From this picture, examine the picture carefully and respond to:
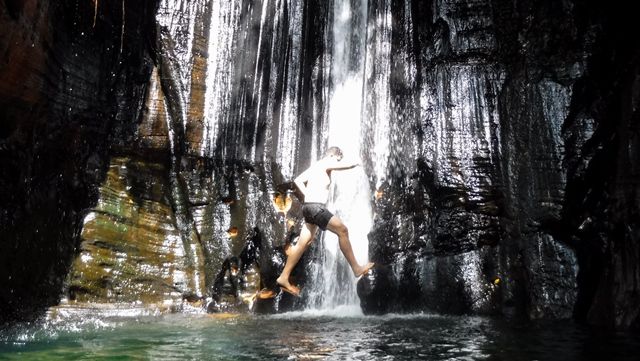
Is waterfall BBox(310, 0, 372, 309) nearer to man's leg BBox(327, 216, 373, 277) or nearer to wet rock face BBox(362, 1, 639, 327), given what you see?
wet rock face BBox(362, 1, 639, 327)

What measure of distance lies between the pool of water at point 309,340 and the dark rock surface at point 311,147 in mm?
1161

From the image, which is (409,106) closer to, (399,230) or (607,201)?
(399,230)

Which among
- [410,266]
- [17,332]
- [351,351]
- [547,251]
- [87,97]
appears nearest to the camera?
[351,351]

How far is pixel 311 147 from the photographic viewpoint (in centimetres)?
912

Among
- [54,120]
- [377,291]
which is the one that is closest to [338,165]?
[377,291]

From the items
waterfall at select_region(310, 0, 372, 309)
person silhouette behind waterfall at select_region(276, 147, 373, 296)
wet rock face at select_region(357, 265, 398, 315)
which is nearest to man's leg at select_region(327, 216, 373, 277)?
person silhouette behind waterfall at select_region(276, 147, 373, 296)

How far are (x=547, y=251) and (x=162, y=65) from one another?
724cm

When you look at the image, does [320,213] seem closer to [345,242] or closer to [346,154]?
[345,242]

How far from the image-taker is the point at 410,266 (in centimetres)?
721

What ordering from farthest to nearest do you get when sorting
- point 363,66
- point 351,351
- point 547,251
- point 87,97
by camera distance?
1. point 363,66
2. point 87,97
3. point 547,251
4. point 351,351

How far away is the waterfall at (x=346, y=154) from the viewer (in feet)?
25.9

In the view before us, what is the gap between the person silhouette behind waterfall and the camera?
594 centimetres

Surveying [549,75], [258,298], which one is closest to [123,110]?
[258,298]

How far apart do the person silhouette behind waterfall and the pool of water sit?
2.51 ft
